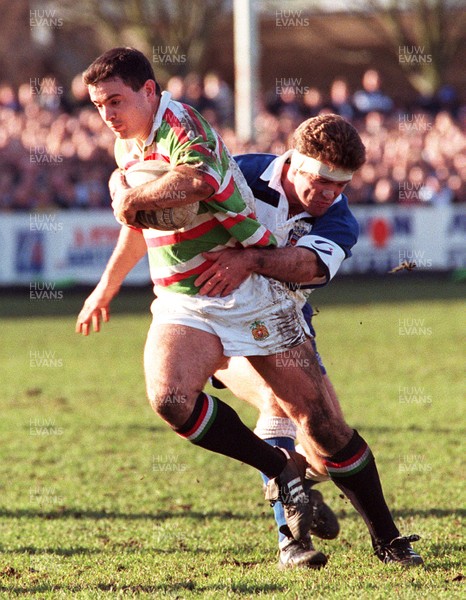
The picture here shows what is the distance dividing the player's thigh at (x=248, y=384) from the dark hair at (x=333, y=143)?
101 centimetres

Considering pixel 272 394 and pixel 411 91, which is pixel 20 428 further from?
pixel 411 91

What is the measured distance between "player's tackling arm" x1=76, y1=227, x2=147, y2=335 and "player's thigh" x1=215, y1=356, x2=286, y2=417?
64 centimetres

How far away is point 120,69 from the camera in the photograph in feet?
14.1

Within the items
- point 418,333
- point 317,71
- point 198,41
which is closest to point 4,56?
point 198,41

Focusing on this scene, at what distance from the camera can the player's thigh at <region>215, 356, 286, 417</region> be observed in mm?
4984

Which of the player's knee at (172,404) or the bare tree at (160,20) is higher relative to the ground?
the player's knee at (172,404)

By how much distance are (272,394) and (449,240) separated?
14.2m

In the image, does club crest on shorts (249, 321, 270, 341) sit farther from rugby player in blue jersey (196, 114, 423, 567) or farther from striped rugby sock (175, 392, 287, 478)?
striped rugby sock (175, 392, 287, 478)

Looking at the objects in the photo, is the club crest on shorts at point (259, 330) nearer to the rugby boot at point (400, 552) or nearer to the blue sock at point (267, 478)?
the blue sock at point (267, 478)

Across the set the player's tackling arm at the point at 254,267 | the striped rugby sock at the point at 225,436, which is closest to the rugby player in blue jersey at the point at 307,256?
the player's tackling arm at the point at 254,267

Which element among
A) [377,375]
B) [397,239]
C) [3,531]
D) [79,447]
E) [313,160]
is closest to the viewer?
[313,160]

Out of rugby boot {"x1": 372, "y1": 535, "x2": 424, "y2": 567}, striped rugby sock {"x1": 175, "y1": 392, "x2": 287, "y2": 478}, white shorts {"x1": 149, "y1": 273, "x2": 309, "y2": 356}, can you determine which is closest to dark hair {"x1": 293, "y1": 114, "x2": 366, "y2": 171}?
white shorts {"x1": 149, "y1": 273, "x2": 309, "y2": 356}

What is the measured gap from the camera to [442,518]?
5594 millimetres

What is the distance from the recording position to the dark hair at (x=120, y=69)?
169 inches
